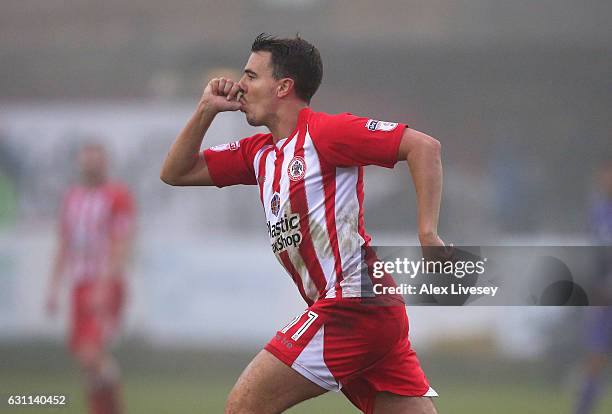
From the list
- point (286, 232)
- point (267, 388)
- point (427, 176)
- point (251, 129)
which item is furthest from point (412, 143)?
point (251, 129)

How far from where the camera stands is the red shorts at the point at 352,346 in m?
3.34

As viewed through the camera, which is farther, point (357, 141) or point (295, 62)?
point (295, 62)

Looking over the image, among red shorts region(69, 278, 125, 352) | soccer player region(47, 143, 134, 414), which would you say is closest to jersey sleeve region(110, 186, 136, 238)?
soccer player region(47, 143, 134, 414)

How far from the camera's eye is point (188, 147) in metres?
3.75

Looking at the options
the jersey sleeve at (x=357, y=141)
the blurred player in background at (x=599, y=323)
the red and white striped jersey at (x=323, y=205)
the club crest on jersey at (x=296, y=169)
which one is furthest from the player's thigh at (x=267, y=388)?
the blurred player in background at (x=599, y=323)

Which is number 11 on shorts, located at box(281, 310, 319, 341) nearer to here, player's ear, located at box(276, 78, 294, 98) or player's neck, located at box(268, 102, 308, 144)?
player's neck, located at box(268, 102, 308, 144)

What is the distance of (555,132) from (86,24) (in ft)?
10.9

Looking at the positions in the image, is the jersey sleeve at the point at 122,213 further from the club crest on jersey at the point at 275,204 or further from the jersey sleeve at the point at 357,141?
the jersey sleeve at the point at 357,141

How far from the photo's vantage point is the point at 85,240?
22.1 ft

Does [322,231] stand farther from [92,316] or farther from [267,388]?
[92,316]

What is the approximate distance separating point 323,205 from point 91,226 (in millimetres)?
3583

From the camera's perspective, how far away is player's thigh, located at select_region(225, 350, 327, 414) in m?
3.26

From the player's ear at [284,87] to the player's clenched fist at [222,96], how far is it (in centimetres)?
15

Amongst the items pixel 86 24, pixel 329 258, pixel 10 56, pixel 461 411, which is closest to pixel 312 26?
pixel 86 24
